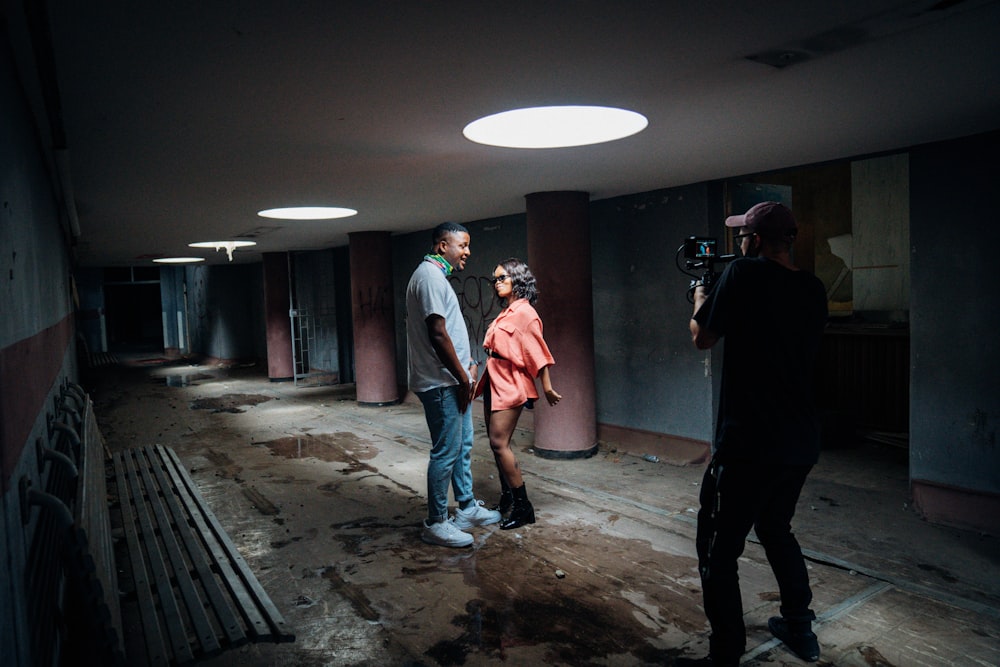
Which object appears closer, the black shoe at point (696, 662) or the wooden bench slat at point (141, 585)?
the black shoe at point (696, 662)

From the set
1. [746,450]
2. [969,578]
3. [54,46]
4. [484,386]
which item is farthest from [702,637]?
[54,46]

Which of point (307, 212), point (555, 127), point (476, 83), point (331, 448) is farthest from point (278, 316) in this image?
point (476, 83)

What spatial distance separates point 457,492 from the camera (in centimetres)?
438

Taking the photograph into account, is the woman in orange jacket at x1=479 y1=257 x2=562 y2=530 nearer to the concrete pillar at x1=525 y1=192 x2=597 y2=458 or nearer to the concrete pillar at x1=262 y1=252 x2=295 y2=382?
the concrete pillar at x1=525 y1=192 x2=597 y2=458

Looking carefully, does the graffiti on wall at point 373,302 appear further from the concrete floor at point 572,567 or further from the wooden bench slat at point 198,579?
the wooden bench slat at point 198,579

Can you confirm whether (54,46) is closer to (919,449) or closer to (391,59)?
(391,59)

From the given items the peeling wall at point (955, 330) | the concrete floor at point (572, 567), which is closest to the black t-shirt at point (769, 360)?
the concrete floor at point (572, 567)

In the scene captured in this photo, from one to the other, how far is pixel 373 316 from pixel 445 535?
244 inches

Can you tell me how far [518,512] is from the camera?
4453 mm

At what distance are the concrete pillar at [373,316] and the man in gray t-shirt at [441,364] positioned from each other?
231 inches

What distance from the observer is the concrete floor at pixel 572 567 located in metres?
2.96

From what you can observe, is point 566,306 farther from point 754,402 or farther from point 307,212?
point 754,402

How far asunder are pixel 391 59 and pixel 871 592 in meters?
3.61

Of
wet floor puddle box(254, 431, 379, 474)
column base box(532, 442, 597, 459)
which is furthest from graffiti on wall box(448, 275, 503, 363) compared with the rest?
column base box(532, 442, 597, 459)
